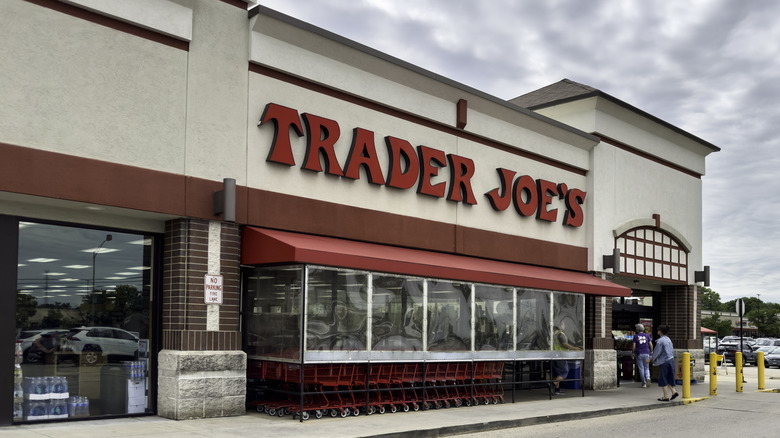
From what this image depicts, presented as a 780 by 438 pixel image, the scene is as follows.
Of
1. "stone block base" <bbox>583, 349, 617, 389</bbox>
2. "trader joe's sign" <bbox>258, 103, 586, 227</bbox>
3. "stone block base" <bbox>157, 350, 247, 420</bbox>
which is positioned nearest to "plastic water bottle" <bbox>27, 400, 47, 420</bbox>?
"stone block base" <bbox>157, 350, 247, 420</bbox>

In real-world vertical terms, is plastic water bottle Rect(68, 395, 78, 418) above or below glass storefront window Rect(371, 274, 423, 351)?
below

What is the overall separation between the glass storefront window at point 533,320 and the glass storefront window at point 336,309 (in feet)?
16.0

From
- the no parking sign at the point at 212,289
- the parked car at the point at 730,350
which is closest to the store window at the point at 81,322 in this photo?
the no parking sign at the point at 212,289

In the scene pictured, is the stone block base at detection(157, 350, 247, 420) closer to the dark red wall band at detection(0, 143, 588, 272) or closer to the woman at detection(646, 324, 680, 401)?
the dark red wall band at detection(0, 143, 588, 272)

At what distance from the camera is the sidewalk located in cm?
1081

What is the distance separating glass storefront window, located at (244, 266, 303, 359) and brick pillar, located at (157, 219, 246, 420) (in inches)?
24.3

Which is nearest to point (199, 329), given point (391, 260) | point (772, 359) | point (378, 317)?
point (378, 317)

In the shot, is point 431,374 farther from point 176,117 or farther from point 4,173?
point 4,173

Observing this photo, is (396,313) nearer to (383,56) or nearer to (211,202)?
(211,202)

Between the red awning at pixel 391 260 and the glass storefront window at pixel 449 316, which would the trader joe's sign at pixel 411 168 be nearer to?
the red awning at pixel 391 260

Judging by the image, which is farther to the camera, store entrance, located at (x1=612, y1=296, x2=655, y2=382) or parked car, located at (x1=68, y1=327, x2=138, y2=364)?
store entrance, located at (x1=612, y1=296, x2=655, y2=382)

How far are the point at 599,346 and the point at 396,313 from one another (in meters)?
8.97

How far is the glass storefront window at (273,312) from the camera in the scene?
13.0 metres

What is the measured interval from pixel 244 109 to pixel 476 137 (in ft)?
22.8
